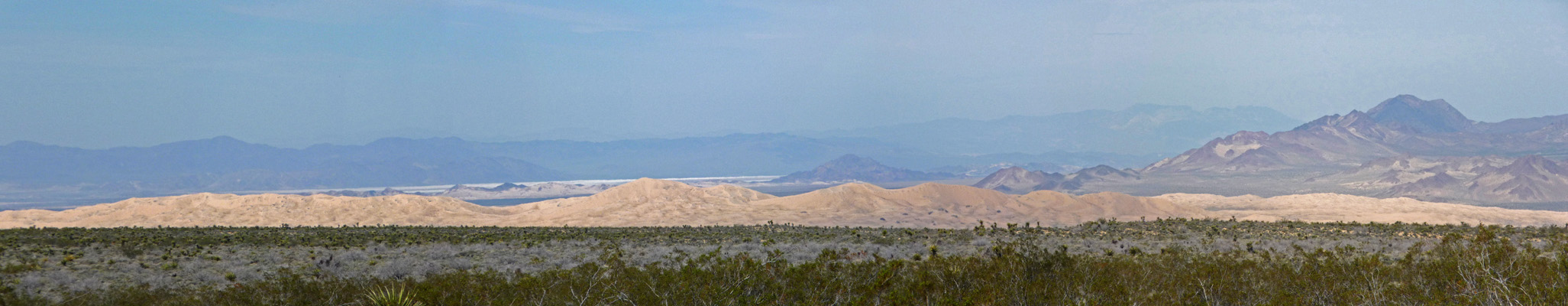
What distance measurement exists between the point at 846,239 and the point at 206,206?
76.8 m

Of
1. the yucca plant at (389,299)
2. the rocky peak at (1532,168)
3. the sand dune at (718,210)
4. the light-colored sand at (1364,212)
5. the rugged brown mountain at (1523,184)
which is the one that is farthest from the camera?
the rocky peak at (1532,168)

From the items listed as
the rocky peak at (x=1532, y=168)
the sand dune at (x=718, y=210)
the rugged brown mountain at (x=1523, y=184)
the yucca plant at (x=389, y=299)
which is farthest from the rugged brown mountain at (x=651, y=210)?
the rocky peak at (x=1532, y=168)

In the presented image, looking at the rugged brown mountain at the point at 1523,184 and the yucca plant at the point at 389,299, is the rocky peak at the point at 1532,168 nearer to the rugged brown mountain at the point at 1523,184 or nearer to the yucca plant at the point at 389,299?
the rugged brown mountain at the point at 1523,184

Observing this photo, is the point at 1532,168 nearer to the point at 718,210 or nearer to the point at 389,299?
the point at 718,210

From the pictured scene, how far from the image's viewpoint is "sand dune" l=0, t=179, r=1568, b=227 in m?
85.7

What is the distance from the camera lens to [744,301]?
15.7 m

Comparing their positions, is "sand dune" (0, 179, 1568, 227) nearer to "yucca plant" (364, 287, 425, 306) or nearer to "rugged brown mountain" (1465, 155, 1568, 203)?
"yucca plant" (364, 287, 425, 306)

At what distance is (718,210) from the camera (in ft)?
315

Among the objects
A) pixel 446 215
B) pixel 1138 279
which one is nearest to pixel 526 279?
pixel 1138 279

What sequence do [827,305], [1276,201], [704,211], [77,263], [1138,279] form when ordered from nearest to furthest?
1. [827,305]
2. [1138,279]
3. [77,263]
4. [704,211]
5. [1276,201]

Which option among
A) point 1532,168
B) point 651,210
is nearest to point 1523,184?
point 1532,168

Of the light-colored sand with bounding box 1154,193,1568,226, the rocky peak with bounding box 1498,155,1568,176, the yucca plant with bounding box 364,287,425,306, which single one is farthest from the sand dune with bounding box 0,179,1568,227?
the rocky peak with bounding box 1498,155,1568,176

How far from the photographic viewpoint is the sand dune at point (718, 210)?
85688mm

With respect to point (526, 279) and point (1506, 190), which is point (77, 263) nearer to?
point (526, 279)
